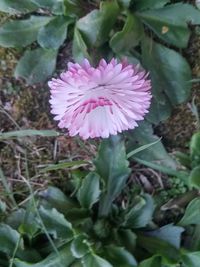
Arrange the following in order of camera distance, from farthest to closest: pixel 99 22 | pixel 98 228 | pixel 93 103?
Answer: 1. pixel 98 228
2. pixel 99 22
3. pixel 93 103

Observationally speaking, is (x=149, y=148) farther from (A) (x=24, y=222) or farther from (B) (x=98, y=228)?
(A) (x=24, y=222)

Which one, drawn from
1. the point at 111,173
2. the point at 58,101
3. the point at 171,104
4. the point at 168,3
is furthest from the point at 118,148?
the point at 168,3

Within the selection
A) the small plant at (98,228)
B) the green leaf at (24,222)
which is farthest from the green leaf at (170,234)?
the green leaf at (24,222)

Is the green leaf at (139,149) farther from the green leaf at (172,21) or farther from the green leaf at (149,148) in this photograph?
the green leaf at (172,21)

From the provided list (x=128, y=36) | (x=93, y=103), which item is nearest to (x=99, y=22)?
(x=128, y=36)

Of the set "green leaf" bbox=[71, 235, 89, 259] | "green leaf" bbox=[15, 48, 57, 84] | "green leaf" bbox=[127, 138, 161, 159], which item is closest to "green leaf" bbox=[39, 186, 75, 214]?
"green leaf" bbox=[71, 235, 89, 259]

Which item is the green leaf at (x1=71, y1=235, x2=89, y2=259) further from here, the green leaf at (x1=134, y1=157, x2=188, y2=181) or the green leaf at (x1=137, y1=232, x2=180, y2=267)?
the green leaf at (x1=134, y1=157, x2=188, y2=181)
